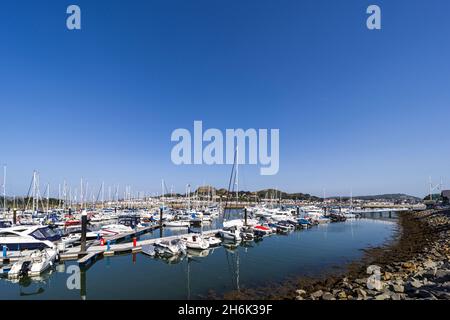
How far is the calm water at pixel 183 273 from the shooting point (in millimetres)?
16984

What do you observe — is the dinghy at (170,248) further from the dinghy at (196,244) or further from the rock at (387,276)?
the rock at (387,276)

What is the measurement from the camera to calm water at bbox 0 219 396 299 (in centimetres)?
1698

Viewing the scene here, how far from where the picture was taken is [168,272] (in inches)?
837

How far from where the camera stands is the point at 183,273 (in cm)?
2102

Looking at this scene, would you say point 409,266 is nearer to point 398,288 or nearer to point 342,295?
point 398,288

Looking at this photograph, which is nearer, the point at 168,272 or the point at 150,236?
the point at 168,272

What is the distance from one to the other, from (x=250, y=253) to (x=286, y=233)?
1721cm

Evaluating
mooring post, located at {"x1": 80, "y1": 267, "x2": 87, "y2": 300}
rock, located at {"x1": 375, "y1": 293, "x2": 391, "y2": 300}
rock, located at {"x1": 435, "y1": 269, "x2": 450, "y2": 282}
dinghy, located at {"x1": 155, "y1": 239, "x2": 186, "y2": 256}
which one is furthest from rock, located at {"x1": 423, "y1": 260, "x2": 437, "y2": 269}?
mooring post, located at {"x1": 80, "y1": 267, "x2": 87, "y2": 300}

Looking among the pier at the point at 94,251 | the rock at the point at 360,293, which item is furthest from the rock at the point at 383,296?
the pier at the point at 94,251

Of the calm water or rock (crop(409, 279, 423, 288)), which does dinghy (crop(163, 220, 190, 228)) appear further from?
rock (crop(409, 279, 423, 288))
